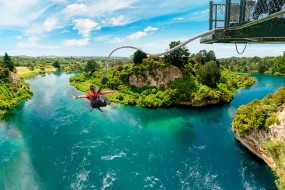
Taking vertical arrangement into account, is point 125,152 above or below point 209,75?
below

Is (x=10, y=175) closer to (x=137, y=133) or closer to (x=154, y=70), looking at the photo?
(x=137, y=133)

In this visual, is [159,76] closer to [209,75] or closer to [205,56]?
[209,75]

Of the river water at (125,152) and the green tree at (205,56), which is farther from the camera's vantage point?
the green tree at (205,56)

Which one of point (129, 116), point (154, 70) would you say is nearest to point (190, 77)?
point (154, 70)

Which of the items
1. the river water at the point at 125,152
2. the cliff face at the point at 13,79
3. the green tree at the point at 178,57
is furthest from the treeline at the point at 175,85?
the cliff face at the point at 13,79

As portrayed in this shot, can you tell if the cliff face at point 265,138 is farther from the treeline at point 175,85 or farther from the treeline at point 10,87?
the treeline at point 10,87

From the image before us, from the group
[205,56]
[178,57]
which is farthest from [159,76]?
[205,56]
